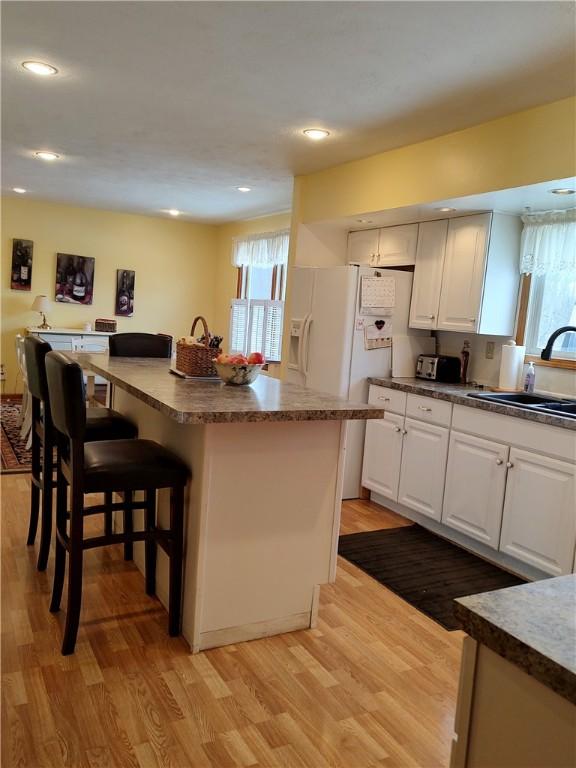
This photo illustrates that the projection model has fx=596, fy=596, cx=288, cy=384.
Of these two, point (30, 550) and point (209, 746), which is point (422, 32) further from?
point (30, 550)

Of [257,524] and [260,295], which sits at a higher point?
[260,295]

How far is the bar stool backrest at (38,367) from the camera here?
2.57 metres

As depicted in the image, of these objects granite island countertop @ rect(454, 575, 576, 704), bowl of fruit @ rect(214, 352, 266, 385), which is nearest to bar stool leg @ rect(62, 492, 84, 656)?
bowl of fruit @ rect(214, 352, 266, 385)

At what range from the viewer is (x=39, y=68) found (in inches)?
117

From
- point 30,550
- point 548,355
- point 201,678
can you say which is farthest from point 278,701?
point 548,355

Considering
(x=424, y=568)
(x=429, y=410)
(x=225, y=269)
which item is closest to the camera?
(x=424, y=568)

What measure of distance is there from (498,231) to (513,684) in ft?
10.9

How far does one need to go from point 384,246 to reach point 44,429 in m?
2.82

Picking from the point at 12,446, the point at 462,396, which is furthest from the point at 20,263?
the point at 462,396

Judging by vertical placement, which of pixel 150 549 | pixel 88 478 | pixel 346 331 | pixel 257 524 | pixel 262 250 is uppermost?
pixel 262 250

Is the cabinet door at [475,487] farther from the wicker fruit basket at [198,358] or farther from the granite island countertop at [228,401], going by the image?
the wicker fruit basket at [198,358]

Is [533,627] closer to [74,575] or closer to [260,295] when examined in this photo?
[74,575]

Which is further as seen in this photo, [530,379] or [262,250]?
[262,250]

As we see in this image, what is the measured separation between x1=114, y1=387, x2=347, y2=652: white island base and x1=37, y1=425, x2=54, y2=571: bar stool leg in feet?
2.00
